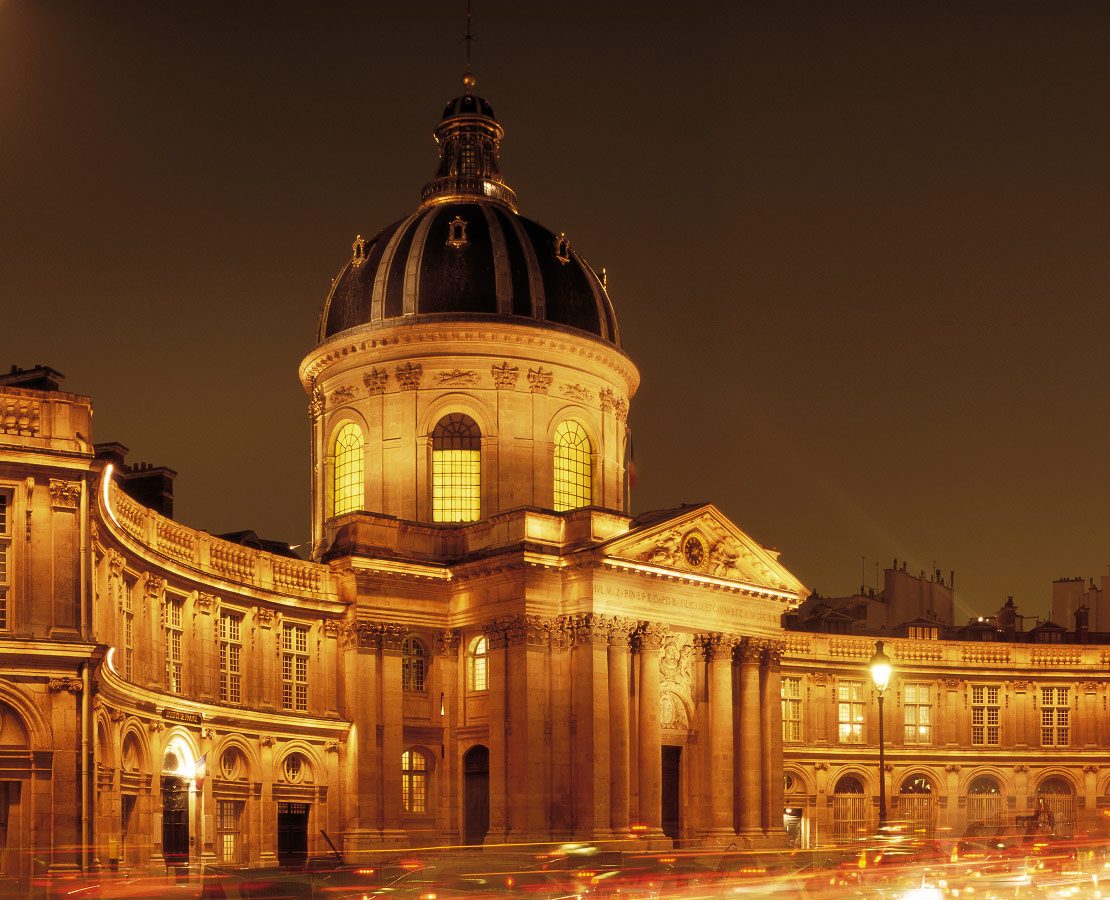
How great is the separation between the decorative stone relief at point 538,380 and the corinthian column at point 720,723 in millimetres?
10858

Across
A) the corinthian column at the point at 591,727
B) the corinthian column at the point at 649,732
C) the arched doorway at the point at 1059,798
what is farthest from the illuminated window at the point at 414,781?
the arched doorway at the point at 1059,798

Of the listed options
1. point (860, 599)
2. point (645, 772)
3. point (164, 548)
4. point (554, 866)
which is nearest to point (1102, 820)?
point (860, 599)

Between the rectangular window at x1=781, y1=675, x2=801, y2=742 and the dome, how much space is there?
52.9 ft

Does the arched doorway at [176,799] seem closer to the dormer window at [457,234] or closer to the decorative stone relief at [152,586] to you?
the decorative stone relief at [152,586]

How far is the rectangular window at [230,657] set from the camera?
50.7m

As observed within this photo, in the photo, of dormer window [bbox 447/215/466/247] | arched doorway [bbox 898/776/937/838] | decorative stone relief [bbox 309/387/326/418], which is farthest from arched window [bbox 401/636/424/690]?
arched doorway [bbox 898/776/937/838]

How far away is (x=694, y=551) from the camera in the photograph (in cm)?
5722

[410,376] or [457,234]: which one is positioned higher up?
[457,234]

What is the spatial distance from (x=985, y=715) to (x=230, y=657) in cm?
3695

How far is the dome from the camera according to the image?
2470 inches

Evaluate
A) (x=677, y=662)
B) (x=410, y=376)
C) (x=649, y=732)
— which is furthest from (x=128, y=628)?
(x=677, y=662)

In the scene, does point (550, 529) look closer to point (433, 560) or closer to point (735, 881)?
point (433, 560)

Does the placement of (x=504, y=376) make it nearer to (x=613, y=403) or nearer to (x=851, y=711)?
(x=613, y=403)

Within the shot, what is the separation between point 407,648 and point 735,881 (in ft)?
91.5
